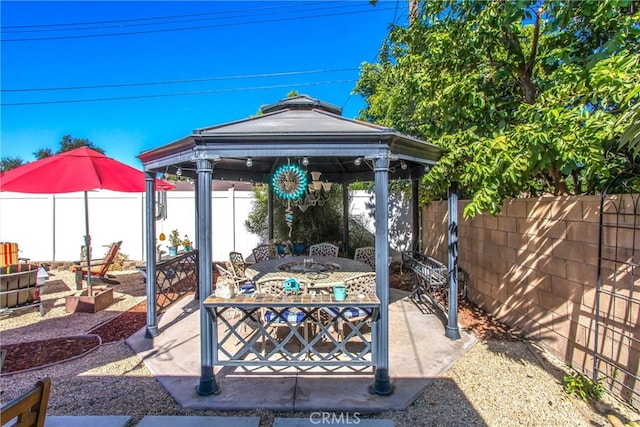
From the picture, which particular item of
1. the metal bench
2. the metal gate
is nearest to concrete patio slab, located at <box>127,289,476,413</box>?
the metal bench

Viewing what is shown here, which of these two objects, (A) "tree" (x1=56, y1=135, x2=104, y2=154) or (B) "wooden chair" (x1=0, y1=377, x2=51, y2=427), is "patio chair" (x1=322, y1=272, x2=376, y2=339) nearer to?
(B) "wooden chair" (x1=0, y1=377, x2=51, y2=427)

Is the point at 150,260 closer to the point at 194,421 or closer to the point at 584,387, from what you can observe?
the point at 194,421

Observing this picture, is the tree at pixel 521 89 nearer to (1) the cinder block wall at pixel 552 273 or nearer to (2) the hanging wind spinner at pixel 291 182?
(1) the cinder block wall at pixel 552 273

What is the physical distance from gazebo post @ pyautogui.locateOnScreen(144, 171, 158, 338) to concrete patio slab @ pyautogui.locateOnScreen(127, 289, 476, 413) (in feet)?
0.61

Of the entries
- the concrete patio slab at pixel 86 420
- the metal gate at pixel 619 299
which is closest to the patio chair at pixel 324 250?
the metal gate at pixel 619 299

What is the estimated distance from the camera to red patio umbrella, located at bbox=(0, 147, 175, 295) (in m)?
5.13

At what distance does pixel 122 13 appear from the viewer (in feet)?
38.7

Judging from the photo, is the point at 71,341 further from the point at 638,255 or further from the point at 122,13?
the point at 122,13

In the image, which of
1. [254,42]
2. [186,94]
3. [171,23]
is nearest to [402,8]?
Answer: [254,42]

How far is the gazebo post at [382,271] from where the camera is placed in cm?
335

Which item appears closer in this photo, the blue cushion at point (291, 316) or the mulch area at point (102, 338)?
the blue cushion at point (291, 316)

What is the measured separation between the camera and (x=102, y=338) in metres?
4.77

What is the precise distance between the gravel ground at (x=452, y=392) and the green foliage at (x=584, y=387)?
7 cm

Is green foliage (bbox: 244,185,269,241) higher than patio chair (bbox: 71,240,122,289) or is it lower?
higher
